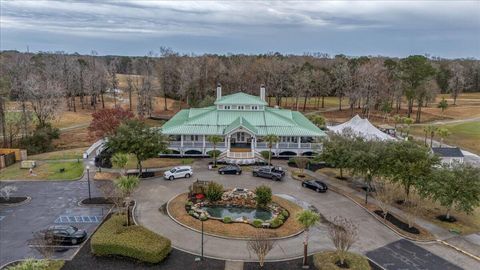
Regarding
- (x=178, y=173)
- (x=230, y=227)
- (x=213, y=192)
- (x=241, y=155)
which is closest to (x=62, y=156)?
(x=178, y=173)

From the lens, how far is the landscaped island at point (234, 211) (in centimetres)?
2938

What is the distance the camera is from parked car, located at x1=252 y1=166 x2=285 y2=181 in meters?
41.9

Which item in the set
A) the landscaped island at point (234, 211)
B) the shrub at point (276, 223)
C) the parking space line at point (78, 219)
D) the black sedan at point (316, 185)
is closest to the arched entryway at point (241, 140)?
the black sedan at point (316, 185)

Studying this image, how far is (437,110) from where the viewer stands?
Result: 101000 mm

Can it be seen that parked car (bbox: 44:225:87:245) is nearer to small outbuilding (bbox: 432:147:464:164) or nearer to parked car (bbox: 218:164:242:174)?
parked car (bbox: 218:164:242:174)

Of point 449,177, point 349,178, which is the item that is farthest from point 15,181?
point 449,177

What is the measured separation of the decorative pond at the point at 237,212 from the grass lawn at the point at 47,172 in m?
19.2

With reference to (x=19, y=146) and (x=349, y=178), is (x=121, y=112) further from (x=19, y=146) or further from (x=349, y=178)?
(x=349, y=178)

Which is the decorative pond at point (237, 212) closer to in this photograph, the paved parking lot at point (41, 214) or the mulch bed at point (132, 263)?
the mulch bed at point (132, 263)

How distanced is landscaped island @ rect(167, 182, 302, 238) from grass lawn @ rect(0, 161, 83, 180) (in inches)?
649

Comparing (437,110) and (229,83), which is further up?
(229,83)

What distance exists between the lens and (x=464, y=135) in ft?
232

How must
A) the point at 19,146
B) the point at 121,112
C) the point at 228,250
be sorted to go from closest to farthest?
the point at 228,250 → the point at 121,112 → the point at 19,146

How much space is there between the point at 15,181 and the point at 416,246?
41546mm
